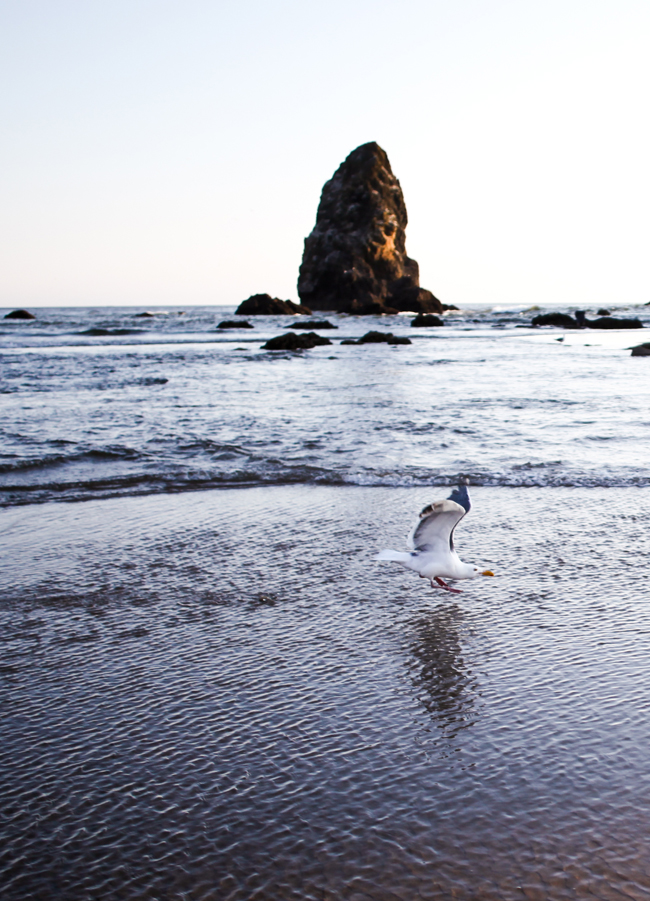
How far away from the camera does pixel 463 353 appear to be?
71.8 feet

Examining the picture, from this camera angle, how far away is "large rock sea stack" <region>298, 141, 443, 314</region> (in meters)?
70.2

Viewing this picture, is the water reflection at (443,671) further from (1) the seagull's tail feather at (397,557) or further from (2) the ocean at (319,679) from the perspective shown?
(1) the seagull's tail feather at (397,557)

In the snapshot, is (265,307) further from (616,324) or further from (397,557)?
(397,557)

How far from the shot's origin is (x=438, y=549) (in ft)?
11.8

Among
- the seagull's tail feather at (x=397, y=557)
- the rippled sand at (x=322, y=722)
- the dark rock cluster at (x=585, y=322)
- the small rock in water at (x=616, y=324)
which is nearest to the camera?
the rippled sand at (x=322, y=722)

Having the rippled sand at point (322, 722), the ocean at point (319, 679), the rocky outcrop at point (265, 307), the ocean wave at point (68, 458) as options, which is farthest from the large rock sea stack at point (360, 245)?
the rippled sand at point (322, 722)

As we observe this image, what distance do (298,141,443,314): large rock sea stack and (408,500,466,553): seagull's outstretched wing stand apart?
62.8 m

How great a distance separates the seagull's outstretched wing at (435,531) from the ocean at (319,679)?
0.87 ft

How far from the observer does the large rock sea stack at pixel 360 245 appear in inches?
2766

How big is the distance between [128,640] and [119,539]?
5.04 ft

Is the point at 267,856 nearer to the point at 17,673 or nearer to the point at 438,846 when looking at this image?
the point at 438,846

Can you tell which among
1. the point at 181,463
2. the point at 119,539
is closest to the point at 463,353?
the point at 181,463

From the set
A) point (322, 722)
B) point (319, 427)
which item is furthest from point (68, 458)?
point (322, 722)

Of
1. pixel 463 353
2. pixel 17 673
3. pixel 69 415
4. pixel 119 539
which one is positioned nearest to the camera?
pixel 17 673
